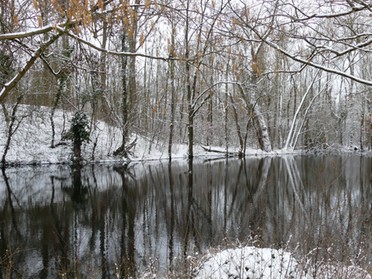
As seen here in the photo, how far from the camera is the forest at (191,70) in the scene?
3.20 meters

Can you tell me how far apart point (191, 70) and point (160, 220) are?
1805cm

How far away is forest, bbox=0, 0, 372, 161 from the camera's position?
320 centimetres

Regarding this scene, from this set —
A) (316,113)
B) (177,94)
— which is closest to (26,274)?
(177,94)

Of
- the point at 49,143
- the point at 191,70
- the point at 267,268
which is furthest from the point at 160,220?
the point at 191,70

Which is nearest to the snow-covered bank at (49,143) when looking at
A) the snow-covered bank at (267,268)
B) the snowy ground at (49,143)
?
the snowy ground at (49,143)

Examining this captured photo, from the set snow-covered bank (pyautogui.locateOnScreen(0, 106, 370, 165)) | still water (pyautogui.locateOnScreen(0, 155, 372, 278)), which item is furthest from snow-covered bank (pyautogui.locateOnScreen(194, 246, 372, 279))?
snow-covered bank (pyautogui.locateOnScreen(0, 106, 370, 165))

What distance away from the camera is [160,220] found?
8.43m

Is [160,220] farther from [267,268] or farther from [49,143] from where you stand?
[49,143]

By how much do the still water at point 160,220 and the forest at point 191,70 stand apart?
8.25 feet

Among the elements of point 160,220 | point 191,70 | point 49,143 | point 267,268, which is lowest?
point 160,220

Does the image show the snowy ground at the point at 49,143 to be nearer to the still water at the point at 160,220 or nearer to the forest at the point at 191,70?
the forest at the point at 191,70

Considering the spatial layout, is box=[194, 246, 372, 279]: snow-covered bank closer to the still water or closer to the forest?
the still water

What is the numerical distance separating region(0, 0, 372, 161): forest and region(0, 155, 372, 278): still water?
251cm

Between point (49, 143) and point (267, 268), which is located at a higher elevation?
point (49, 143)
